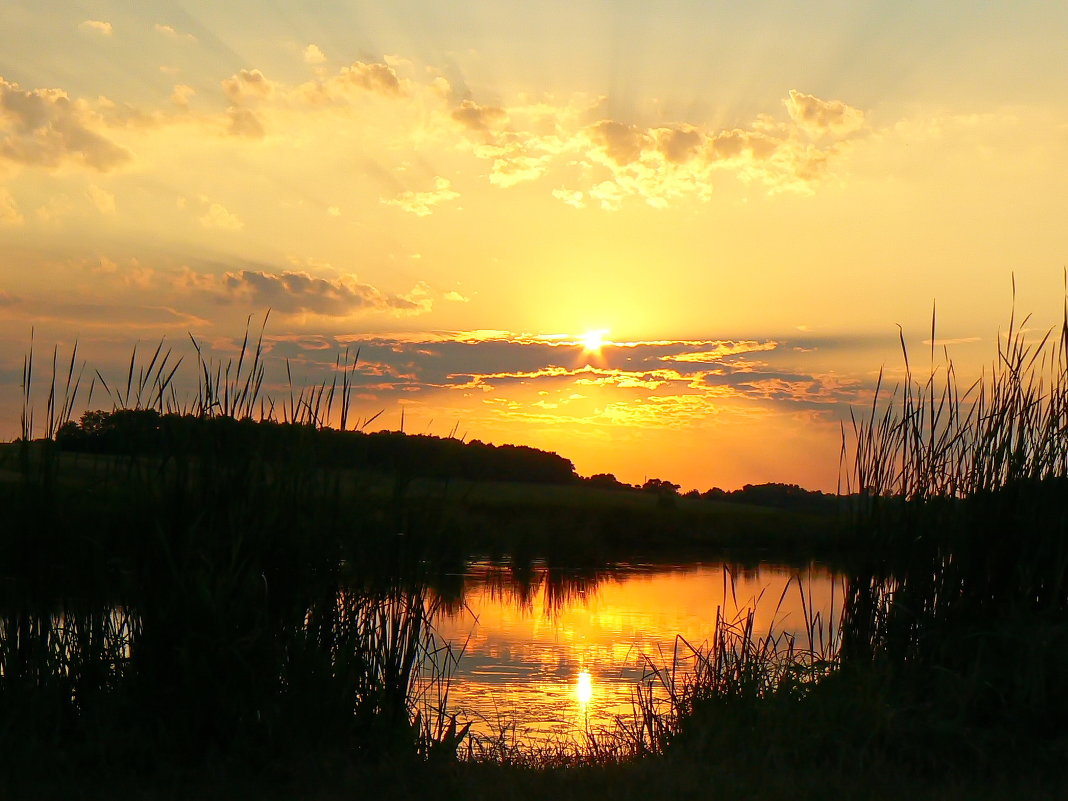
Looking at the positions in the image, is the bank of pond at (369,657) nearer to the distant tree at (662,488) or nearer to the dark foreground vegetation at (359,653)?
the dark foreground vegetation at (359,653)

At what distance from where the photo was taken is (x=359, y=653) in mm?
4605

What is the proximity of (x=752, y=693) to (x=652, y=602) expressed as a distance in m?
9.26

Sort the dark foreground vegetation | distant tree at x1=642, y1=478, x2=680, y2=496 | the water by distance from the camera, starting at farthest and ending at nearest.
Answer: distant tree at x1=642, y1=478, x2=680, y2=496 → the water → the dark foreground vegetation

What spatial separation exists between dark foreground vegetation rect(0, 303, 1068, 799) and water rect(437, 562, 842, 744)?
53cm

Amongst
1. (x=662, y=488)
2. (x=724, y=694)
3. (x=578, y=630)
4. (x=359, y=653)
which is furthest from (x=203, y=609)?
(x=662, y=488)

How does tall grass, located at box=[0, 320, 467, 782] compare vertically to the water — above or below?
above

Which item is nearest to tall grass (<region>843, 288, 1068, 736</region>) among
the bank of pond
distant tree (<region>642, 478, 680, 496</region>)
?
the bank of pond

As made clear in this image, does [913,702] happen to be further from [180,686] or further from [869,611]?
[180,686]

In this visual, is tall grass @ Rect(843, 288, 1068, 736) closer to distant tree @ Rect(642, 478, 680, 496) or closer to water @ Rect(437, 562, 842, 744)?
water @ Rect(437, 562, 842, 744)

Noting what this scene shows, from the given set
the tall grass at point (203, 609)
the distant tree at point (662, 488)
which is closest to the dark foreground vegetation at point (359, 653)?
the tall grass at point (203, 609)

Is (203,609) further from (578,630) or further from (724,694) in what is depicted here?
(578,630)

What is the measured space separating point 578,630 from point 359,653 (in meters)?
6.82

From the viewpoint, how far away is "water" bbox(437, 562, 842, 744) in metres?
6.62

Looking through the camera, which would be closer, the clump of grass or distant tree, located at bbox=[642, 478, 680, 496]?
the clump of grass
